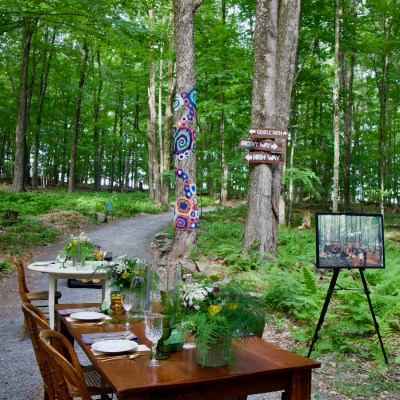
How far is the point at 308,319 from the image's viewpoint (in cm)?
601

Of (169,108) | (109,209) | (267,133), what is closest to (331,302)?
(267,133)

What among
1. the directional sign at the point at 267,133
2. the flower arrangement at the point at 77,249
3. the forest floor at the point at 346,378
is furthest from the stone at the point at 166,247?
the forest floor at the point at 346,378

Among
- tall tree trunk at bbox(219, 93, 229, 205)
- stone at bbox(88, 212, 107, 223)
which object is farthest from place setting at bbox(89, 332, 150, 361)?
stone at bbox(88, 212, 107, 223)

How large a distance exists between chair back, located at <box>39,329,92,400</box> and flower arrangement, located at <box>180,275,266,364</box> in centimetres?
56

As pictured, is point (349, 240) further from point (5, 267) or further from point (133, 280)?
point (5, 267)

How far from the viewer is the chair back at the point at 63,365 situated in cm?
197

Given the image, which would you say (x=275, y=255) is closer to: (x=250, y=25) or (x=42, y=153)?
(x=250, y=25)

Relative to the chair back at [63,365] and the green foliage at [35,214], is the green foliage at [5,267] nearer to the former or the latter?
the green foliage at [35,214]

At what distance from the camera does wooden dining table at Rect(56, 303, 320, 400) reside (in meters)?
1.99

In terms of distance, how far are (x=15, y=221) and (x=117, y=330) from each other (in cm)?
1179

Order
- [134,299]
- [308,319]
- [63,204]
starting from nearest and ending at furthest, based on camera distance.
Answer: [134,299] < [308,319] < [63,204]

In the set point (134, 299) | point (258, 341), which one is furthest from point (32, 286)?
point (258, 341)

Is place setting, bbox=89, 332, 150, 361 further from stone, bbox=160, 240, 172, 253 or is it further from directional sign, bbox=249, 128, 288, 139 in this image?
stone, bbox=160, 240, 172, 253

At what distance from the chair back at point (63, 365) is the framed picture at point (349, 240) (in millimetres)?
2964
